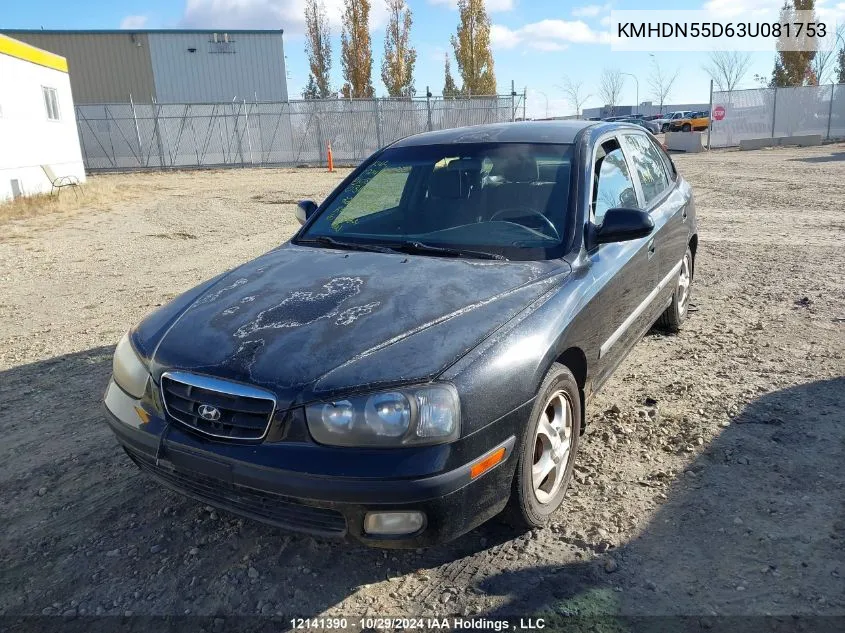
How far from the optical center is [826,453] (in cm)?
327

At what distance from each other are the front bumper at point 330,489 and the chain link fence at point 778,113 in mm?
34801

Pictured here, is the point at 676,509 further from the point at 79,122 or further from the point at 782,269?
the point at 79,122

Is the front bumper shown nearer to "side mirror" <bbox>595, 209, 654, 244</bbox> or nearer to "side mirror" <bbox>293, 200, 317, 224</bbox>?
"side mirror" <bbox>595, 209, 654, 244</bbox>

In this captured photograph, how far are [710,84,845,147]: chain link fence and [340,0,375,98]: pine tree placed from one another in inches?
943

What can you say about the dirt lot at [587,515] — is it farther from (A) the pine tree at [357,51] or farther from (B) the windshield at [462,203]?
(A) the pine tree at [357,51]

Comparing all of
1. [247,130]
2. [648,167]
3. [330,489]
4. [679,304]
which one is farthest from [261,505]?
[247,130]

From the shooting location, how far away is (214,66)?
3734cm

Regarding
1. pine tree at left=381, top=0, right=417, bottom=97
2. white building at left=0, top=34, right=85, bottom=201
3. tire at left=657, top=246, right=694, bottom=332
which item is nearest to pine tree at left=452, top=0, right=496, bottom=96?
pine tree at left=381, top=0, right=417, bottom=97

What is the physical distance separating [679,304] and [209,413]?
410cm

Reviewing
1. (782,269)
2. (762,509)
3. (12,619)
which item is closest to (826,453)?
(762,509)

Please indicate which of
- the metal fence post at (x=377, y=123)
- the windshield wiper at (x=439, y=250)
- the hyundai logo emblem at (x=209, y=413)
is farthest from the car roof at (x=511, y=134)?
the metal fence post at (x=377, y=123)

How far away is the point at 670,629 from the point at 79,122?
110ft

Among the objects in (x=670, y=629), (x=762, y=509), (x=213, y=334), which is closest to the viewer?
(x=670, y=629)

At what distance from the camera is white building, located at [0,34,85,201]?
16406 mm
